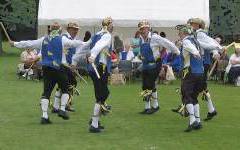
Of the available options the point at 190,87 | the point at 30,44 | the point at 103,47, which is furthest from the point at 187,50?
the point at 30,44

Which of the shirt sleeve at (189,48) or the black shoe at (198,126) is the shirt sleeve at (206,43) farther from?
the black shoe at (198,126)

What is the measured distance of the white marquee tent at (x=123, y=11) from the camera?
22688 millimetres

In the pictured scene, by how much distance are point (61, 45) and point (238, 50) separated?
9.71 metres

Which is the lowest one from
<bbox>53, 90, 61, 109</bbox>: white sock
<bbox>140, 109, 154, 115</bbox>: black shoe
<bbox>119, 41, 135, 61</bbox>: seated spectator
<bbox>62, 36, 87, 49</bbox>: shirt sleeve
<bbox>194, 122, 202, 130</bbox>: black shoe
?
<bbox>140, 109, 154, 115</bbox>: black shoe

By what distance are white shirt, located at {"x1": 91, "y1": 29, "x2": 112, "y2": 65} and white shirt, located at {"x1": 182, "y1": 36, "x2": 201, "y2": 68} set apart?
1.34 meters

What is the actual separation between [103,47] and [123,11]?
11876mm

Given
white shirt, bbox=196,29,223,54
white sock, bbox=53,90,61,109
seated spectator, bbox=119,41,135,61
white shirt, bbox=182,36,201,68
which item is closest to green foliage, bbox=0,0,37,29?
seated spectator, bbox=119,41,135,61

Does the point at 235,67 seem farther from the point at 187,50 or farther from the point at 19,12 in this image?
the point at 19,12

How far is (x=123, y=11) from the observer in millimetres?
22891

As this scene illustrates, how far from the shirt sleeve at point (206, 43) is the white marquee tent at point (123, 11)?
1024 centimetres

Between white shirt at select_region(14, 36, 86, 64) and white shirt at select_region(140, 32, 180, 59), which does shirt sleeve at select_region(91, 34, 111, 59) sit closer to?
white shirt at select_region(14, 36, 86, 64)

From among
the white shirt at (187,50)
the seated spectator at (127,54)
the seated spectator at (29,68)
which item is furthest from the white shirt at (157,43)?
the seated spectator at (29,68)

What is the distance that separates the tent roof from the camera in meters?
22.7

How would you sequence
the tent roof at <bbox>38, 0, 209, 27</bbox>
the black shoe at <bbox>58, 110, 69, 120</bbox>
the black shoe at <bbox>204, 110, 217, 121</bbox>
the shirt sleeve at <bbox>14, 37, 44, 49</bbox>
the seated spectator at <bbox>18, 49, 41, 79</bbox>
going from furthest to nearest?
the tent roof at <bbox>38, 0, 209, 27</bbox> < the seated spectator at <bbox>18, 49, 41, 79</bbox> < the black shoe at <bbox>204, 110, 217, 121</bbox> < the black shoe at <bbox>58, 110, 69, 120</bbox> < the shirt sleeve at <bbox>14, 37, 44, 49</bbox>
